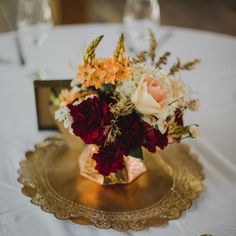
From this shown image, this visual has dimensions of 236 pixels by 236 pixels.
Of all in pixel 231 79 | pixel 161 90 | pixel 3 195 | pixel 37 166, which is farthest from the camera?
pixel 231 79

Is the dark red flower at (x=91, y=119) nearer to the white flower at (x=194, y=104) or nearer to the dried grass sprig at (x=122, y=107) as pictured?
the dried grass sprig at (x=122, y=107)

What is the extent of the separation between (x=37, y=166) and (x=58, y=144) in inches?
4.3

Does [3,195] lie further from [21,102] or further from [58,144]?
[21,102]

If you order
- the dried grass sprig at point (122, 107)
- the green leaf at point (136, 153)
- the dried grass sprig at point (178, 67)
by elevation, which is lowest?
the green leaf at point (136, 153)

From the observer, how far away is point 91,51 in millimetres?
820

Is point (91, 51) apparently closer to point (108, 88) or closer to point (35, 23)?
point (108, 88)

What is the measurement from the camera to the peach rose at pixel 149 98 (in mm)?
811

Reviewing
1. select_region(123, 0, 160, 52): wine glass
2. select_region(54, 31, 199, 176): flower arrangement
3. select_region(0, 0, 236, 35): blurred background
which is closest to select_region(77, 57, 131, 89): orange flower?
select_region(54, 31, 199, 176): flower arrangement

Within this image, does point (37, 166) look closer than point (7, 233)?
No

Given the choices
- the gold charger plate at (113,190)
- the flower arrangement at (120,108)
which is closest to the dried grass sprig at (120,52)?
the flower arrangement at (120,108)

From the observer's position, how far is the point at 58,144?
1.14m

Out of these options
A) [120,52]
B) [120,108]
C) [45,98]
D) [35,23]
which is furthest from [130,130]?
[35,23]

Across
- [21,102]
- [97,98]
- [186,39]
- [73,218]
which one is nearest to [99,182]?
[73,218]

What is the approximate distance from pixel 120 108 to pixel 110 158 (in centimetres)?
11
